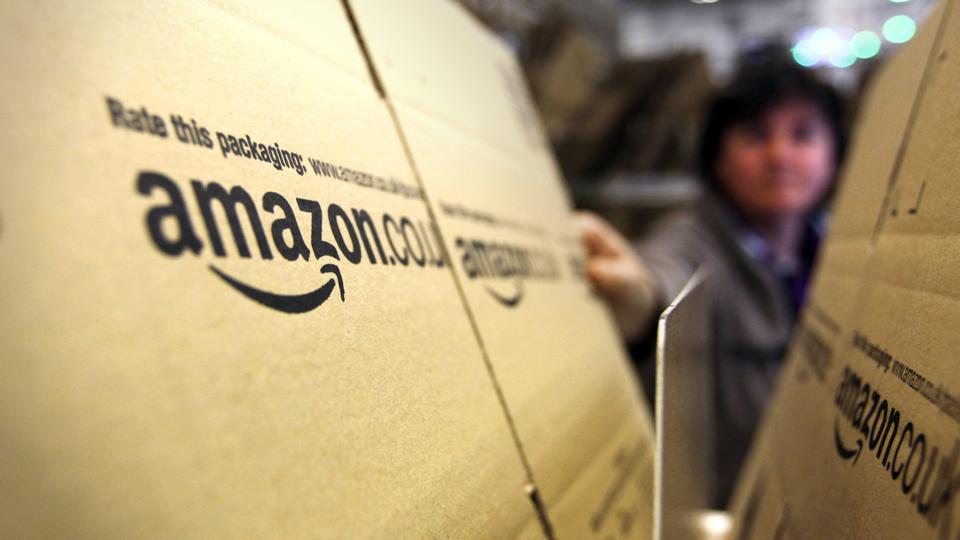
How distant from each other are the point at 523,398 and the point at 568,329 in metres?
0.21

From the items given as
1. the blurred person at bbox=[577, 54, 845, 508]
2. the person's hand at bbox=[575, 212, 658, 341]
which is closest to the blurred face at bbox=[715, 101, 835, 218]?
the blurred person at bbox=[577, 54, 845, 508]

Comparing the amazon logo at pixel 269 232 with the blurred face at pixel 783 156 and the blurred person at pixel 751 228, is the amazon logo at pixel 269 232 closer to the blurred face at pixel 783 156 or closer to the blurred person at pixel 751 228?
the blurred person at pixel 751 228

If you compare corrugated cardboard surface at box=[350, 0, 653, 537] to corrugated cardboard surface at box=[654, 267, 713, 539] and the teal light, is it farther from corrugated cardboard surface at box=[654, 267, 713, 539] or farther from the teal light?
the teal light

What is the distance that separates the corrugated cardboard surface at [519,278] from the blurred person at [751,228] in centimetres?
58

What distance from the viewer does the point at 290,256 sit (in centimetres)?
39

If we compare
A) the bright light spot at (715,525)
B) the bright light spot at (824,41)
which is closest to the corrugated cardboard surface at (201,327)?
the bright light spot at (715,525)

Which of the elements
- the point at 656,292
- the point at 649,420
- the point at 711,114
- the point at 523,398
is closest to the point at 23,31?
the point at 523,398

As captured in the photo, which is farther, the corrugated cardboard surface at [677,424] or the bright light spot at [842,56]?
the bright light spot at [842,56]

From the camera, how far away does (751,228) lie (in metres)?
1.81

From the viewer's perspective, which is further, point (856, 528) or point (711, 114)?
point (711, 114)

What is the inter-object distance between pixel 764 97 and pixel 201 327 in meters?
1.65

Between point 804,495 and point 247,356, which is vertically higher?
point 247,356

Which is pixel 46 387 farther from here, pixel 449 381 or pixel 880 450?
pixel 880 450

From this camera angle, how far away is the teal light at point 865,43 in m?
5.49
